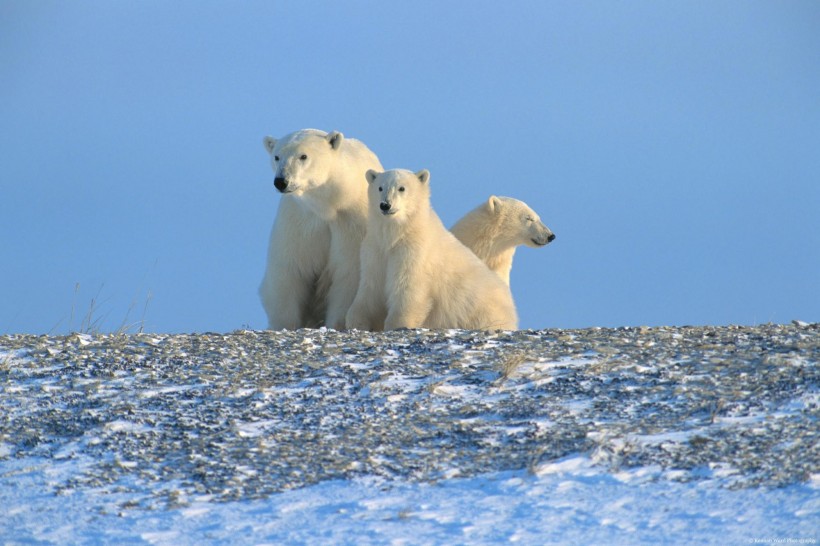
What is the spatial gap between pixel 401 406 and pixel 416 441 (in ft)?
1.63

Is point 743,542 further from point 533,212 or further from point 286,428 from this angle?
point 533,212

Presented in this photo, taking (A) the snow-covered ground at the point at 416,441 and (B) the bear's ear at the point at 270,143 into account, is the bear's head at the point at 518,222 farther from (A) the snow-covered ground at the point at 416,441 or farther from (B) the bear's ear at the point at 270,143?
(A) the snow-covered ground at the point at 416,441

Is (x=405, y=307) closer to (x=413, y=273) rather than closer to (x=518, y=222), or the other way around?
(x=413, y=273)

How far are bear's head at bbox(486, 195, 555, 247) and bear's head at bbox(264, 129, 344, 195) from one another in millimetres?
2646

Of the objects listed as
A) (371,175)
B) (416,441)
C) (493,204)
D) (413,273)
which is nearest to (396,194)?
(371,175)

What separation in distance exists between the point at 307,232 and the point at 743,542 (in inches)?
224

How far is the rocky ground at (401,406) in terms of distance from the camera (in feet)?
15.3

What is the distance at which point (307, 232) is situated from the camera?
9078 millimetres

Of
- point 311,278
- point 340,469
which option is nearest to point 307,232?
point 311,278

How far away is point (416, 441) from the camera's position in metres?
4.94

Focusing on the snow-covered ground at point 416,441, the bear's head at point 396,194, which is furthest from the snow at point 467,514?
the bear's head at point 396,194

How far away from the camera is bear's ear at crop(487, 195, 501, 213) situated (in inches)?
437

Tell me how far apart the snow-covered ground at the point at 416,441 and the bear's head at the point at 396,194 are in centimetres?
170

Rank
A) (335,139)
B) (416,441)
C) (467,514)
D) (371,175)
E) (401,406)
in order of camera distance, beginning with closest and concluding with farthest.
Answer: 1. (467,514)
2. (416,441)
3. (401,406)
4. (371,175)
5. (335,139)
